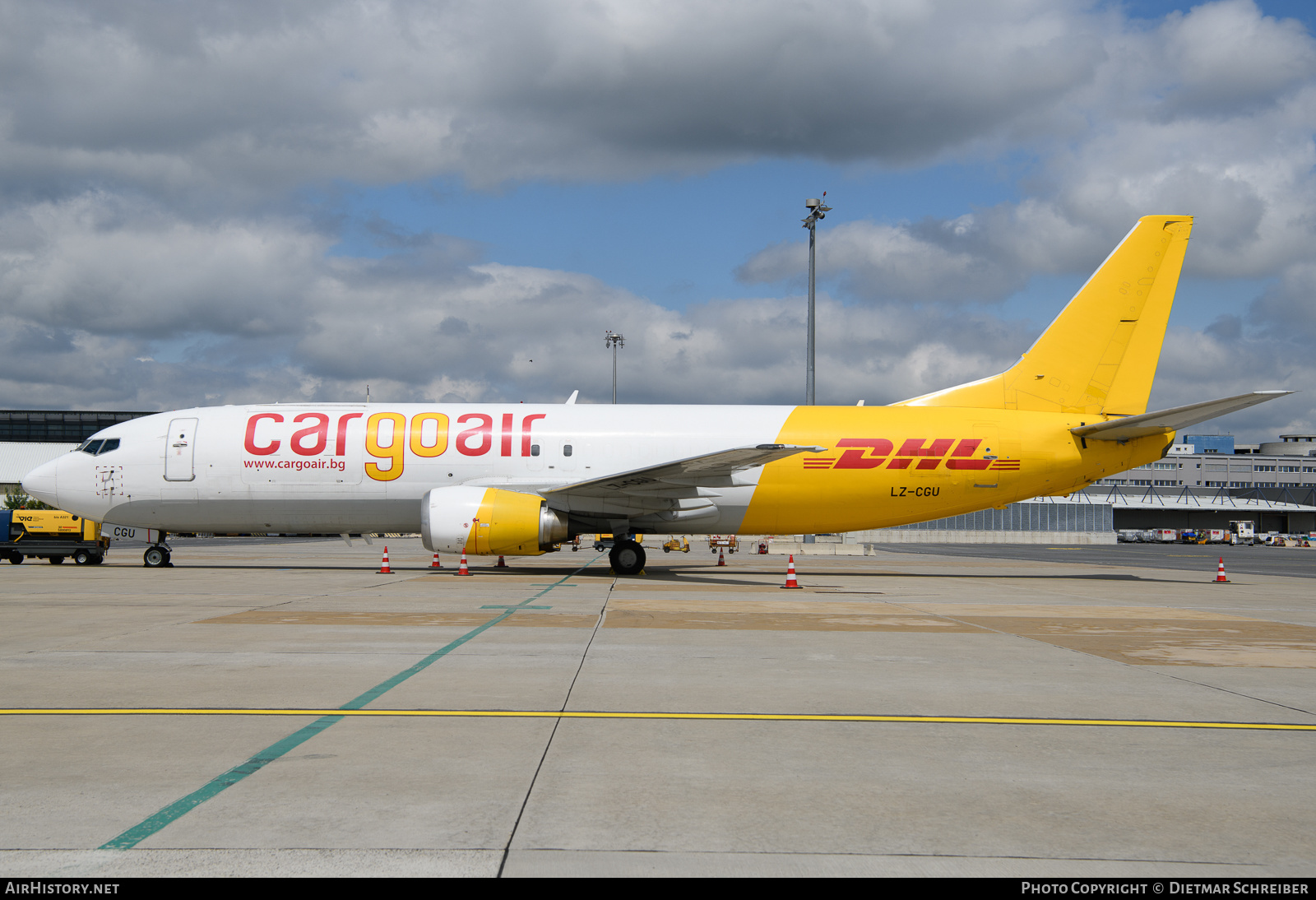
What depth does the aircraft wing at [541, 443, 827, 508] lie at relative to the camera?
20969 mm

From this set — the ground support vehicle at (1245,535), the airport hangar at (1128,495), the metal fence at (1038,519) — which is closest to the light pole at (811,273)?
the airport hangar at (1128,495)

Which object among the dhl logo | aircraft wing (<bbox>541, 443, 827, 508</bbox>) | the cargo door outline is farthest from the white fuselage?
the dhl logo

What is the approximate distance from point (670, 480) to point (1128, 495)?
107m

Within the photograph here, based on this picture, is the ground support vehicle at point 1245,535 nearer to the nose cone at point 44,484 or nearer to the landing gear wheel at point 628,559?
the landing gear wheel at point 628,559

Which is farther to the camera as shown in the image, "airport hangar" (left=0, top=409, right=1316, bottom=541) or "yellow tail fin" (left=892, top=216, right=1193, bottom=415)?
"airport hangar" (left=0, top=409, right=1316, bottom=541)

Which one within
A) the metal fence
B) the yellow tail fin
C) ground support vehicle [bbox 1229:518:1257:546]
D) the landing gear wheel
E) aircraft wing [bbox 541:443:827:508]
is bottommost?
ground support vehicle [bbox 1229:518:1257:546]

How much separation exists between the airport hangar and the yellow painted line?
125 feet

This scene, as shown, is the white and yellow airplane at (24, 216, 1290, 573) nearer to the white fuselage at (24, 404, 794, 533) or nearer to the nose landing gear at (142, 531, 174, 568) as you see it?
the white fuselage at (24, 404, 794, 533)

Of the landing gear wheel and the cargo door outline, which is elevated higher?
the cargo door outline

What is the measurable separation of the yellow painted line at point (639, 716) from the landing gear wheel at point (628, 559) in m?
16.0

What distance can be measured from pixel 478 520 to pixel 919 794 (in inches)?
674

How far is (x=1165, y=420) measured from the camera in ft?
73.0

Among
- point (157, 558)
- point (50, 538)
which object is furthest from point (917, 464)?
point (50, 538)
